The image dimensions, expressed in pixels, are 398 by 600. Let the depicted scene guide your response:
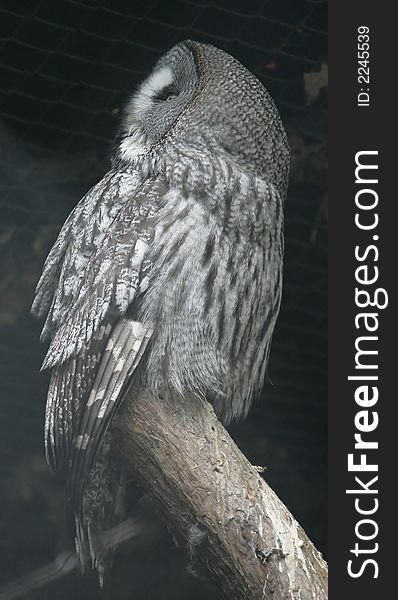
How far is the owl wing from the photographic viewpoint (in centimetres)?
214

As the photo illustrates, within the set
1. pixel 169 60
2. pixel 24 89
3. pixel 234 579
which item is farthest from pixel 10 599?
pixel 169 60

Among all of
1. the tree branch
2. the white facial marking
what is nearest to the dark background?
the white facial marking

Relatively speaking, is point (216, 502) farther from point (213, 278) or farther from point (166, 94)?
point (166, 94)

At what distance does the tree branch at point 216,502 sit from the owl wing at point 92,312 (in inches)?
3.0

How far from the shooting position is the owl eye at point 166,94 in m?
2.72

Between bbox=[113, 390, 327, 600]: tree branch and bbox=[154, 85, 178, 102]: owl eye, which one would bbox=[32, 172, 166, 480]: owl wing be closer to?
bbox=[113, 390, 327, 600]: tree branch

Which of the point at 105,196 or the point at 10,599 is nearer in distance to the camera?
the point at 10,599

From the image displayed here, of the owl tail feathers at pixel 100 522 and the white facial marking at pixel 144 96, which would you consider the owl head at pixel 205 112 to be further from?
the owl tail feathers at pixel 100 522

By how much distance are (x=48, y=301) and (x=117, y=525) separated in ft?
1.68

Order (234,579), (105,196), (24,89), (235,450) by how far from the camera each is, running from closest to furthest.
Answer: (234,579) → (235,450) → (105,196) → (24,89)

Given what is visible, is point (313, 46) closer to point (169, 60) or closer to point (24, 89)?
point (169, 60)

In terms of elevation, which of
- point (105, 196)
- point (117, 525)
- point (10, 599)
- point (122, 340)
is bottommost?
point (10, 599)

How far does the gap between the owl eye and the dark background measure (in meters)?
0.07

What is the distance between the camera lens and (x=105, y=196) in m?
2.41
